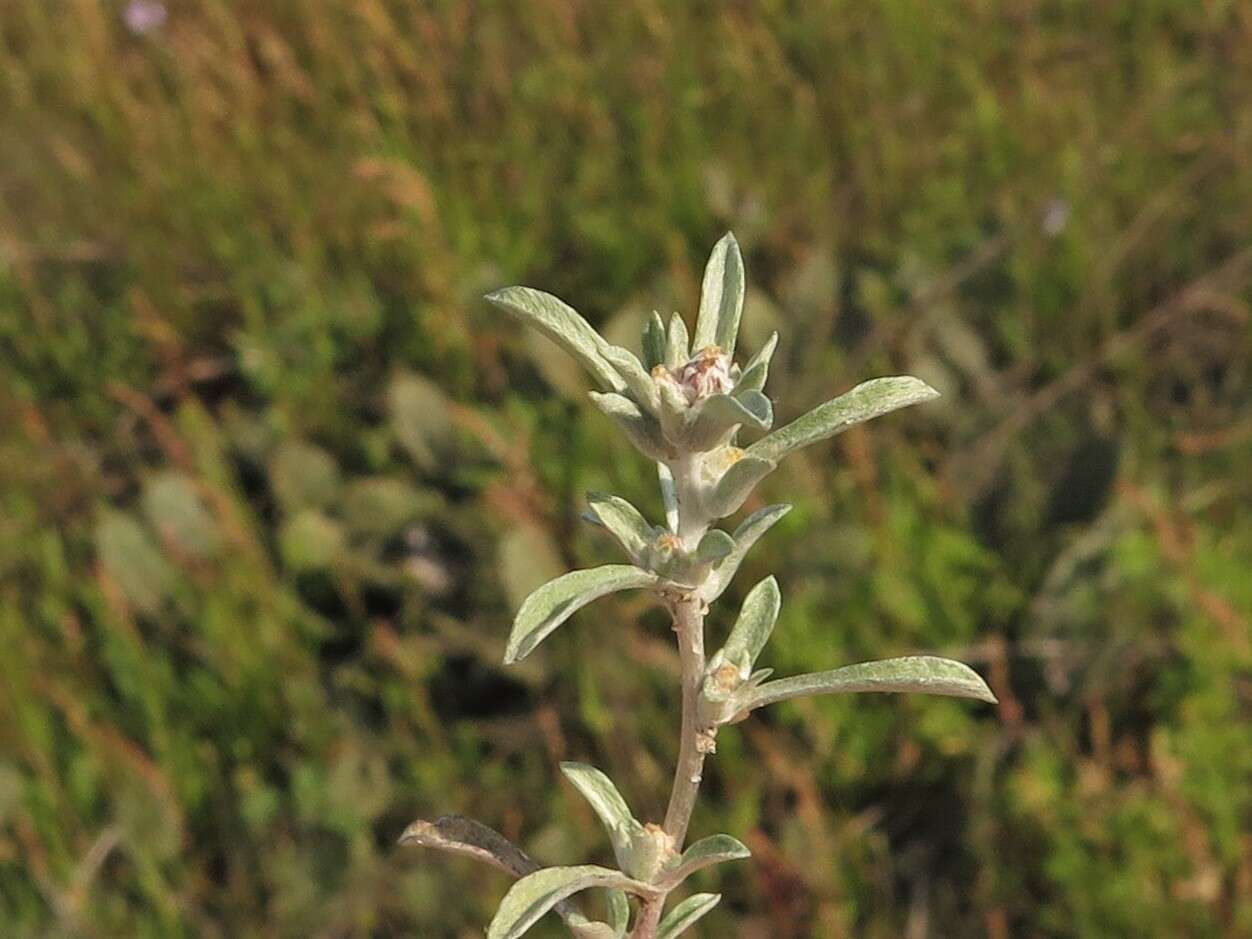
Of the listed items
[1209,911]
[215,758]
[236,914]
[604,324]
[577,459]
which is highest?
[604,324]

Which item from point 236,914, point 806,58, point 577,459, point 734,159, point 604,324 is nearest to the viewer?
point 236,914

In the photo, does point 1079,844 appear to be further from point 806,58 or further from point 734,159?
point 806,58

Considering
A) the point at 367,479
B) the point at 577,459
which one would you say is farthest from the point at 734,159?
the point at 367,479

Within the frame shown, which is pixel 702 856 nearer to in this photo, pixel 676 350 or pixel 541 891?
pixel 541 891

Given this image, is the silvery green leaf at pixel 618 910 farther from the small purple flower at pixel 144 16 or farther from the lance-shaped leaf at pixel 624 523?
the small purple flower at pixel 144 16

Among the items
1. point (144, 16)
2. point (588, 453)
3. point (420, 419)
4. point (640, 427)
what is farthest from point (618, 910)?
point (144, 16)

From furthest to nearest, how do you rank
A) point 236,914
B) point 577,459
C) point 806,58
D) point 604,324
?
1. point 806,58
2. point 604,324
3. point 577,459
4. point 236,914
